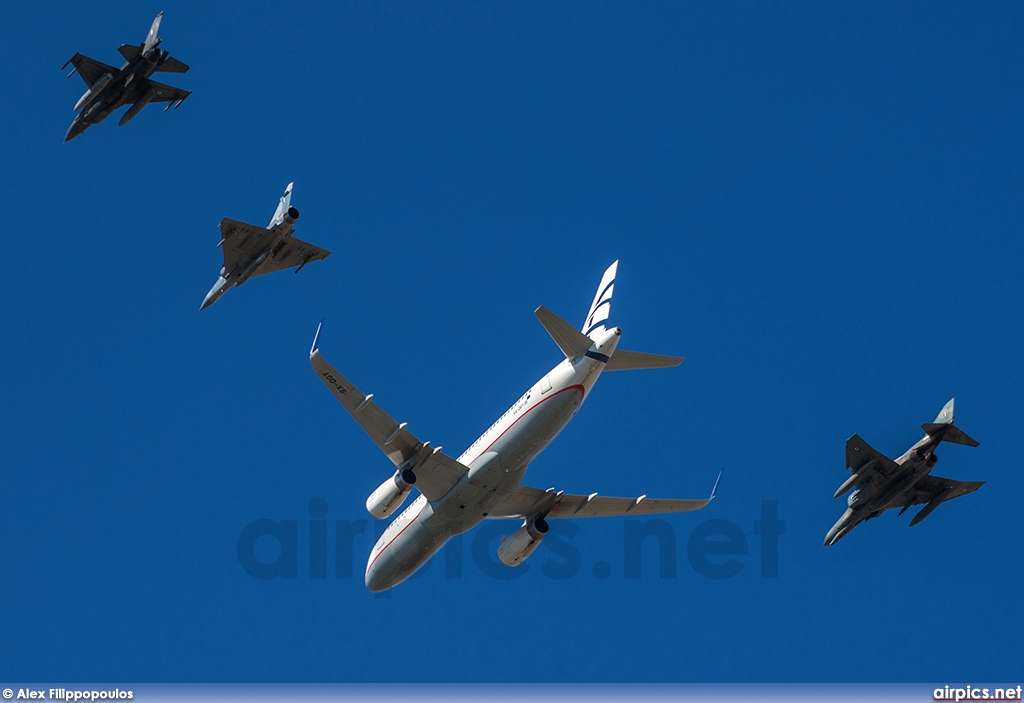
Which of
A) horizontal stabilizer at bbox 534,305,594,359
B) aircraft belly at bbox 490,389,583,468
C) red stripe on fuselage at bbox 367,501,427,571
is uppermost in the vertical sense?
horizontal stabilizer at bbox 534,305,594,359

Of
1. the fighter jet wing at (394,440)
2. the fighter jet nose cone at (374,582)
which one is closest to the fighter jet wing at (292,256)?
the fighter jet wing at (394,440)

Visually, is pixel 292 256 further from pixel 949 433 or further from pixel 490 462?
pixel 949 433

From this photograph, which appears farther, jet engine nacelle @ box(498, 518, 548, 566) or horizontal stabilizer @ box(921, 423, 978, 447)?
jet engine nacelle @ box(498, 518, 548, 566)

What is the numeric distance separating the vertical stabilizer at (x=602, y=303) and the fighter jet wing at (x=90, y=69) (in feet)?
69.2

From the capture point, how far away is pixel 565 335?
111ft

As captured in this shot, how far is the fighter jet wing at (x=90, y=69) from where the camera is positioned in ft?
143

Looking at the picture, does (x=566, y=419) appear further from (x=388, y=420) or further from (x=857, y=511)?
(x=857, y=511)

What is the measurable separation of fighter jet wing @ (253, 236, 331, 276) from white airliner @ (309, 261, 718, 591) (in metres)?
12.1

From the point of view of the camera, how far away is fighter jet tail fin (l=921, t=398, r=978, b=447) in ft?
127

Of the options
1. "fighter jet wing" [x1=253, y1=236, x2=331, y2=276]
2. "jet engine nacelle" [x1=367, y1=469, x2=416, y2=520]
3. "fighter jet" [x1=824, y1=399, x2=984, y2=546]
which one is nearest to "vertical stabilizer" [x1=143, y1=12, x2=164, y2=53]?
"fighter jet wing" [x1=253, y1=236, x2=331, y2=276]

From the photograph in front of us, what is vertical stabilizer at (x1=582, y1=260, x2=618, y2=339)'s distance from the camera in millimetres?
35250

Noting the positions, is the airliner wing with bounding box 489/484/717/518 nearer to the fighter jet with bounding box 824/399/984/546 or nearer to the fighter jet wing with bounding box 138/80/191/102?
the fighter jet with bounding box 824/399/984/546

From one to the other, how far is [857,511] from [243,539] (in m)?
22.0

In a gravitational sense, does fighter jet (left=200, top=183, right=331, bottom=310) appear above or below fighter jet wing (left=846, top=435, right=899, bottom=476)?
above
